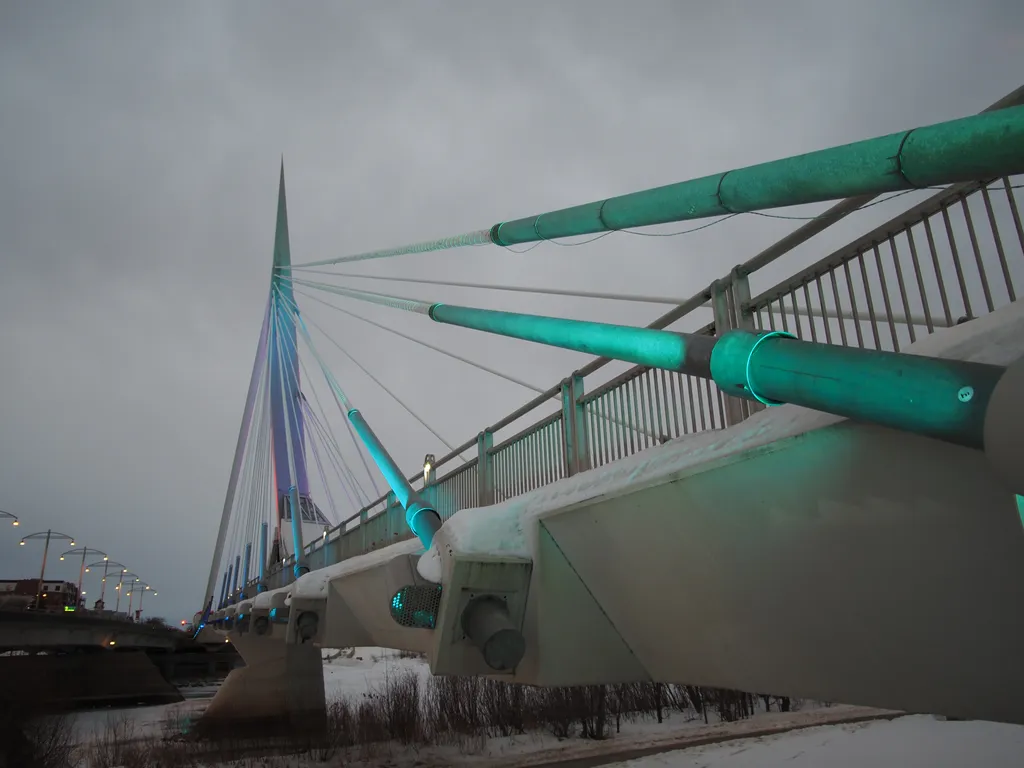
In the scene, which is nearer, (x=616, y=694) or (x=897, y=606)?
(x=897, y=606)

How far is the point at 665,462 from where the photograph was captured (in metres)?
5.37

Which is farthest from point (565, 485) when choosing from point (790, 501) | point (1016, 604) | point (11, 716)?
point (11, 716)

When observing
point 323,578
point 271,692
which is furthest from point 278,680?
point 323,578

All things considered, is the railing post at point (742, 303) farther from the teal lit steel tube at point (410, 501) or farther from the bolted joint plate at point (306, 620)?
the bolted joint plate at point (306, 620)

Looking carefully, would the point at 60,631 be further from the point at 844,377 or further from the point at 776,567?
the point at 844,377

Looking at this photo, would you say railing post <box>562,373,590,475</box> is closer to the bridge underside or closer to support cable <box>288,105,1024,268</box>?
the bridge underside

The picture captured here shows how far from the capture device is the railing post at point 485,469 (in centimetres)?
962

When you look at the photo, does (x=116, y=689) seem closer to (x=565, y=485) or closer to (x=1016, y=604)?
(x=565, y=485)

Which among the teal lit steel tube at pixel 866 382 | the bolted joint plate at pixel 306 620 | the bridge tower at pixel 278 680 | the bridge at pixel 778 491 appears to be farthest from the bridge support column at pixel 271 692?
the teal lit steel tube at pixel 866 382

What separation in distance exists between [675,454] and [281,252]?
38.5m

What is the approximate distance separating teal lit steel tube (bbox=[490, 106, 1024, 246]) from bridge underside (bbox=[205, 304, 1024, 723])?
0.78m

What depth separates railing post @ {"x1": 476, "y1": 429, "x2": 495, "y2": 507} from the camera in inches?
379

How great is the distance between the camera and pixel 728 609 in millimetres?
5641

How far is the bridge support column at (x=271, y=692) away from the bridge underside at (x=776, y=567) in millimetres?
23105
